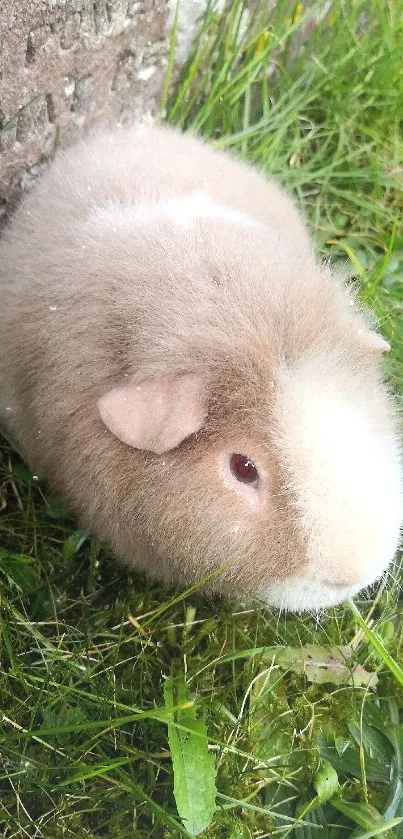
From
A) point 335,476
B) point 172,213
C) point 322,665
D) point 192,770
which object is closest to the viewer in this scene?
point 335,476

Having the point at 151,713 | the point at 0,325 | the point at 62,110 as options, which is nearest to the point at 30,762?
the point at 151,713

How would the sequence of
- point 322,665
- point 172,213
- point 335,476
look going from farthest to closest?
1. point 322,665
2. point 172,213
3. point 335,476

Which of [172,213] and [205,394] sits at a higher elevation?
[172,213]

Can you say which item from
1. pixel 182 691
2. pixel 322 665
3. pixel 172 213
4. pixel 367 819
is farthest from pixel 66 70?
pixel 367 819

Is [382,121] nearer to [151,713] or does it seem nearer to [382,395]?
[382,395]

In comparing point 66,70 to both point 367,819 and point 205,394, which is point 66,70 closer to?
point 205,394

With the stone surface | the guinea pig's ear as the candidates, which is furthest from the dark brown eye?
the stone surface
